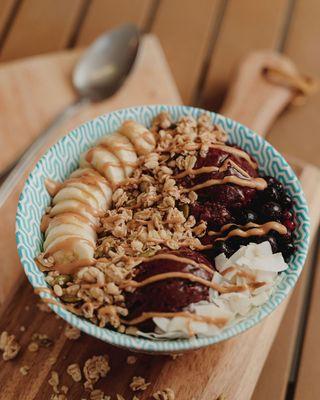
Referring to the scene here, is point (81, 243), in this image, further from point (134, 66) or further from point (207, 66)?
point (207, 66)

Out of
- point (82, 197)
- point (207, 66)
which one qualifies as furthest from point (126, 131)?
point (207, 66)

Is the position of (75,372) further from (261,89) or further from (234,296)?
(261,89)

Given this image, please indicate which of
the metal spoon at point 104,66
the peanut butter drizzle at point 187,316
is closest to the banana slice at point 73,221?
the peanut butter drizzle at point 187,316

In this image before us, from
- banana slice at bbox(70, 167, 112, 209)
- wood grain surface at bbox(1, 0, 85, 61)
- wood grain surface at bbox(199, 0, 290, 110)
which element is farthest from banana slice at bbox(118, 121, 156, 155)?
wood grain surface at bbox(1, 0, 85, 61)

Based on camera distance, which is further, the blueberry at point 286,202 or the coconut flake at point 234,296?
the blueberry at point 286,202

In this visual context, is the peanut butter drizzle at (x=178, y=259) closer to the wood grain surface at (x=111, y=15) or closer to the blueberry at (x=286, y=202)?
the blueberry at (x=286, y=202)

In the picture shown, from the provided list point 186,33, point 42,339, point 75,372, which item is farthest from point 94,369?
point 186,33
